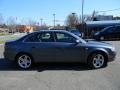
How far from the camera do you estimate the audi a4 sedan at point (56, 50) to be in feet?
34.7

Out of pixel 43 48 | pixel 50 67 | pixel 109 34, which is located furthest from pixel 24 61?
pixel 109 34

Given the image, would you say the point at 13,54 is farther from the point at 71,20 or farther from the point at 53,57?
the point at 71,20

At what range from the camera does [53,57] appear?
10.7 meters

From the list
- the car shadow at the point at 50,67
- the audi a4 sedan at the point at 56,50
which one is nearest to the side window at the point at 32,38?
the audi a4 sedan at the point at 56,50

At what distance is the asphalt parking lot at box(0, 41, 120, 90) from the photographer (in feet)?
25.1

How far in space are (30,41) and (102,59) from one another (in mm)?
2900

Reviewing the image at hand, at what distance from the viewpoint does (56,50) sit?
10.6 meters

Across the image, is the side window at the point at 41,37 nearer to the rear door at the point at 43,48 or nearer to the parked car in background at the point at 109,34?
the rear door at the point at 43,48

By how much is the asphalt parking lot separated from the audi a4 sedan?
1.15ft

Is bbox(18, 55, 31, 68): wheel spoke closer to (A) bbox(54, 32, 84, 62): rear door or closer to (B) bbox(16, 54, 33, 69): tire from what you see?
(B) bbox(16, 54, 33, 69): tire

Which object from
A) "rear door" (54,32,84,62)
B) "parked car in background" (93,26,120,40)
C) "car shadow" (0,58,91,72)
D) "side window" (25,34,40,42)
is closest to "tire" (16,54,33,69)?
"car shadow" (0,58,91,72)

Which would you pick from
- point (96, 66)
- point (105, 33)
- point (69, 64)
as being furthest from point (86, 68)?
point (105, 33)

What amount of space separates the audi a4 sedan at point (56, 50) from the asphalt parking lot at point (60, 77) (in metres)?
0.35

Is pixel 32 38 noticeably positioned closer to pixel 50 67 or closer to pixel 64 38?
pixel 64 38
